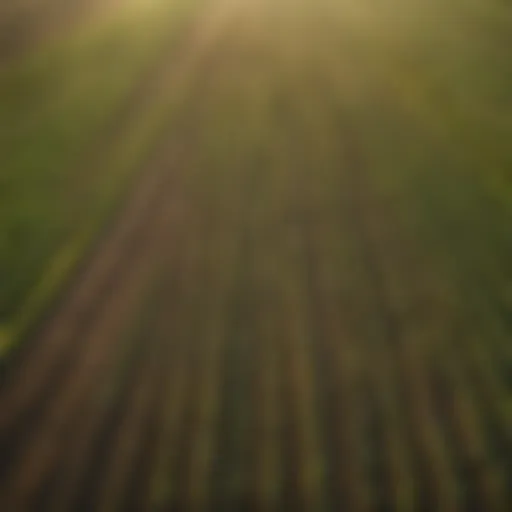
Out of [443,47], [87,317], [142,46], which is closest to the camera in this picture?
[87,317]

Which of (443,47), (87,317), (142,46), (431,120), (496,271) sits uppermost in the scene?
(443,47)

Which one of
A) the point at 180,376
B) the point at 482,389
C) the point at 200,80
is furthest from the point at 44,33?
the point at 482,389

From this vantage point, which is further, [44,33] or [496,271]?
[44,33]

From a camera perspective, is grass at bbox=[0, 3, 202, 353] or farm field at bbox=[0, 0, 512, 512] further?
grass at bbox=[0, 3, 202, 353]

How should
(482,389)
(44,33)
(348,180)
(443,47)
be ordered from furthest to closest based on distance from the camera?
1. (44,33)
2. (443,47)
3. (348,180)
4. (482,389)

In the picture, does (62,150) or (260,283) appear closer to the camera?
(260,283)

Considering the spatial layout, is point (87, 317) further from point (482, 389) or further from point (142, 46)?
point (142, 46)

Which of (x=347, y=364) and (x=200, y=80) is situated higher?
(x=200, y=80)

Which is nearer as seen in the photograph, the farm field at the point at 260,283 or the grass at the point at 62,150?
the farm field at the point at 260,283
